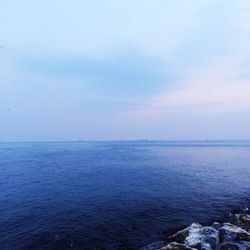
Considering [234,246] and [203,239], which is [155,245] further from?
[234,246]

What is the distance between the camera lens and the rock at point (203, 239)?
19.5 metres

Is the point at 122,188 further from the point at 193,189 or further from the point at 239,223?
the point at 239,223

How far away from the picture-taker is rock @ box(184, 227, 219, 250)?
63.8ft

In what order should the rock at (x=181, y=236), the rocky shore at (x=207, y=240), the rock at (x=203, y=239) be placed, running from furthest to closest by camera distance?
the rock at (x=181, y=236) < the rock at (x=203, y=239) < the rocky shore at (x=207, y=240)

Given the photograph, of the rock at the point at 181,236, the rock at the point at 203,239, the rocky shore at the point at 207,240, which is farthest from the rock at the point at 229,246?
the rock at the point at 181,236

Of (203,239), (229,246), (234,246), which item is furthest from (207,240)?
(234,246)

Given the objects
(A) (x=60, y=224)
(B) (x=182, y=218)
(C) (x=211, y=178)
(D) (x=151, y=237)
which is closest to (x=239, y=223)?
(B) (x=182, y=218)

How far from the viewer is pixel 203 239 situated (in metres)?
20.0

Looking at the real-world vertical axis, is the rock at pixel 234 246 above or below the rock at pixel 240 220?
above

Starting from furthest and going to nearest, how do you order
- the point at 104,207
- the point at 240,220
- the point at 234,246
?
the point at 104,207 → the point at 240,220 → the point at 234,246

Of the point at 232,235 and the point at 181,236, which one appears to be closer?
the point at 232,235

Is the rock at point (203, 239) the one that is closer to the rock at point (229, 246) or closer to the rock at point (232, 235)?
the rock at point (232, 235)

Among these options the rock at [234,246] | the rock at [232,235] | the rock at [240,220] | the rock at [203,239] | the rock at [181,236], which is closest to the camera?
the rock at [234,246]

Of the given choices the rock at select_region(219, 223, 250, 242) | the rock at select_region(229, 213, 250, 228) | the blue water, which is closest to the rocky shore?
the rock at select_region(219, 223, 250, 242)
